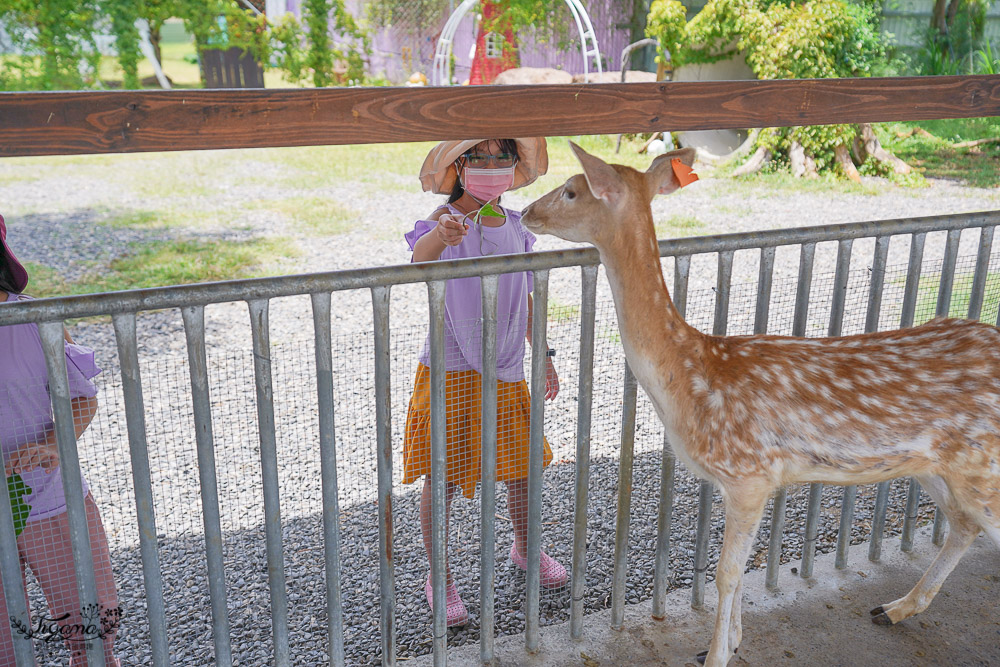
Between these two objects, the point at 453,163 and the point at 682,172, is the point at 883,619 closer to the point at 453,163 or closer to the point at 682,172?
the point at 682,172

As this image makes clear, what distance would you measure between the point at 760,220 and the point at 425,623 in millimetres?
7658

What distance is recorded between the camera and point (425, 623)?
3.15 meters

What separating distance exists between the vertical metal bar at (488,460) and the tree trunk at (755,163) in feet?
34.9

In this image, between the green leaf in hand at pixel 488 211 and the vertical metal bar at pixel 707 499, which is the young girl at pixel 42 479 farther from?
the vertical metal bar at pixel 707 499

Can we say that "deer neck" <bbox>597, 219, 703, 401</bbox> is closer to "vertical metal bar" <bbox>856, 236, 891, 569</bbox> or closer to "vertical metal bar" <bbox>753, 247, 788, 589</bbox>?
"vertical metal bar" <bbox>753, 247, 788, 589</bbox>

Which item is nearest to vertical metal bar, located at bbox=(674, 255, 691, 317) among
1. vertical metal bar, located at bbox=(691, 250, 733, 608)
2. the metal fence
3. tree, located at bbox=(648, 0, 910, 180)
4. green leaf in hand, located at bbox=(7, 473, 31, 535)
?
the metal fence

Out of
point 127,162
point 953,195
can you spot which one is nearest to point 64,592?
point 953,195

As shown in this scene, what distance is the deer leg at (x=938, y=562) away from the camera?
9.66 ft

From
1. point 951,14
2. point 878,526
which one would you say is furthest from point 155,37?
point 878,526

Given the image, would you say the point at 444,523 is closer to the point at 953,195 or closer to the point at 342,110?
the point at 342,110

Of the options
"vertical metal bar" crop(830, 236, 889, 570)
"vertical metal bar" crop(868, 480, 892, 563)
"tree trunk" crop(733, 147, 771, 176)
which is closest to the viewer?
"vertical metal bar" crop(830, 236, 889, 570)

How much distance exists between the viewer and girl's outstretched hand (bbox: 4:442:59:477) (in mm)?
2238

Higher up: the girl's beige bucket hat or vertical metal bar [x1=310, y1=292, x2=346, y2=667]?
the girl's beige bucket hat

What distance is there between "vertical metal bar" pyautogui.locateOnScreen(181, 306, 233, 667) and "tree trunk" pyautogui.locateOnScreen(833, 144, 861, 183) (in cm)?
1151
